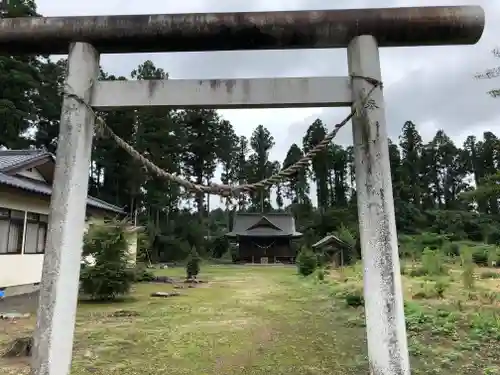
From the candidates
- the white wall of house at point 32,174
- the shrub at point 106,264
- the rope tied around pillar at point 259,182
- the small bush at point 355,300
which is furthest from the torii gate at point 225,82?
the white wall of house at point 32,174

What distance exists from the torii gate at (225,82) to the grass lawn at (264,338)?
218 cm

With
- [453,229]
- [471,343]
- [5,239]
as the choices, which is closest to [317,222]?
[453,229]

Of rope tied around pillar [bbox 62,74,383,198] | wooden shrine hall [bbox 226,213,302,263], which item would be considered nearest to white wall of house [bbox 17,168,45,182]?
rope tied around pillar [bbox 62,74,383,198]

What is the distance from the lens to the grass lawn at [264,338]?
177 inches

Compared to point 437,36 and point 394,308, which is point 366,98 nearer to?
point 437,36

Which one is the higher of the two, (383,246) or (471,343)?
(383,246)

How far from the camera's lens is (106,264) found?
10070mm

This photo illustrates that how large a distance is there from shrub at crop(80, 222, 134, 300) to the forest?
291 inches

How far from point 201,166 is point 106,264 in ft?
94.3

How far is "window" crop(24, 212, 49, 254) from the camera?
12.6 metres

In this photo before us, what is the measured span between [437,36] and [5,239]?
12381 mm

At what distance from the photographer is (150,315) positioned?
804cm

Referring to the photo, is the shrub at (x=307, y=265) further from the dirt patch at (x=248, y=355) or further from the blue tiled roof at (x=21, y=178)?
the dirt patch at (x=248, y=355)

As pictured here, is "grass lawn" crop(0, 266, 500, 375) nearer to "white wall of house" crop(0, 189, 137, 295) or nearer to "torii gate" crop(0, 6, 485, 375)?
"torii gate" crop(0, 6, 485, 375)
